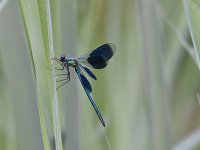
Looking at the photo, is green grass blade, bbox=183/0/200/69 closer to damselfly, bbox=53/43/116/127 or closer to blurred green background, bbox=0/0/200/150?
blurred green background, bbox=0/0/200/150

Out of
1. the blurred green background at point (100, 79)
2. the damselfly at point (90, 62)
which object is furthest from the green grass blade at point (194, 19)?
the damselfly at point (90, 62)

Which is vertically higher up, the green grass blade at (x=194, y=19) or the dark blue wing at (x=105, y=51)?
the dark blue wing at (x=105, y=51)

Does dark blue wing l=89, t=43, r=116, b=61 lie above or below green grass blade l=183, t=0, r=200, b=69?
above

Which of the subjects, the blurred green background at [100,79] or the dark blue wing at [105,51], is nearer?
the blurred green background at [100,79]

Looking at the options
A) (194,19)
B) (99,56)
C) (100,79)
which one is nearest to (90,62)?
(99,56)

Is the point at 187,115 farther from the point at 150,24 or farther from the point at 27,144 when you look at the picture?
the point at 27,144

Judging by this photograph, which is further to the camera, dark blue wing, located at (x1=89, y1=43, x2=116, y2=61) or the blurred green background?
dark blue wing, located at (x1=89, y1=43, x2=116, y2=61)

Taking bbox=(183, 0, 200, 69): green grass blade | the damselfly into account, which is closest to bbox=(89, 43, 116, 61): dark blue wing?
the damselfly

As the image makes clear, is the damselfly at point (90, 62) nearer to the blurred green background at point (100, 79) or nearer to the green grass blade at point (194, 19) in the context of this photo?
the blurred green background at point (100, 79)
